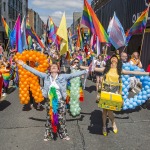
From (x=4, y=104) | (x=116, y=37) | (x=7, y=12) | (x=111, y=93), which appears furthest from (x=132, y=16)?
(x=7, y=12)

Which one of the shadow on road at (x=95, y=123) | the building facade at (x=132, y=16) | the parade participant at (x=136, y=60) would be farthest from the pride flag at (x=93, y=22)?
the building facade at (x=132, y=16)

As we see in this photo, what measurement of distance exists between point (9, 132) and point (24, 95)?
180 centimetres

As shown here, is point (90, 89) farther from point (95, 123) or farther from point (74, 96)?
point (95, 123)

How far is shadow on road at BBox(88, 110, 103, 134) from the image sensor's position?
5754 mm

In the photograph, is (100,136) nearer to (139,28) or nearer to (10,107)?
(10,107)

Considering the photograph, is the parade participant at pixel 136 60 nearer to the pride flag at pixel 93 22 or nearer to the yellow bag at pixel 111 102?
the pride flag at pixel 93 22

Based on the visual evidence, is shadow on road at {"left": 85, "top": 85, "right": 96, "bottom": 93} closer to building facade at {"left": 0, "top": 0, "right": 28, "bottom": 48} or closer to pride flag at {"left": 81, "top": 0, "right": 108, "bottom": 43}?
pride flag at {"left": 81, "top": 0, "right": 108, "bottom": 43}

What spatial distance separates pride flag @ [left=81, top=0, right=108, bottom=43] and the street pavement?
2374 millimetres

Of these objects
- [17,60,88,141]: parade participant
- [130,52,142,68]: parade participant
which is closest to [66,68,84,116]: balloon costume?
[17,60,88,141]: parade participant

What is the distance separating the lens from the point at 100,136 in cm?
543

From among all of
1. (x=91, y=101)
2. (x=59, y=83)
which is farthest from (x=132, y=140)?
(x=91, y=101)

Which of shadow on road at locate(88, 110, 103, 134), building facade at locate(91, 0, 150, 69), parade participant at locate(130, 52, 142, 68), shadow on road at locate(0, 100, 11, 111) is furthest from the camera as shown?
building facade at locate(91, 0, 150, 69)

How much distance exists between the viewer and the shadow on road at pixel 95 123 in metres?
5.75

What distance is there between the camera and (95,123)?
6207 millimetres
